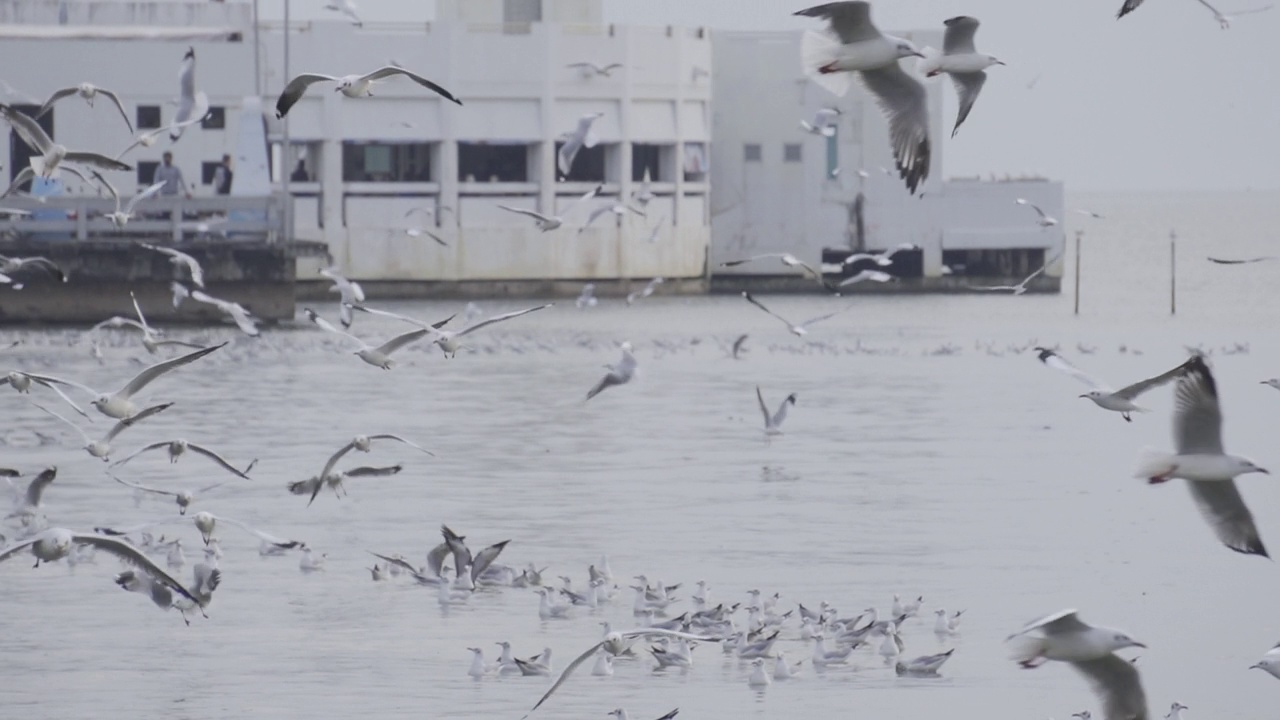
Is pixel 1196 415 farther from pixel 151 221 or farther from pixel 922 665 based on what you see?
pixel 151 221

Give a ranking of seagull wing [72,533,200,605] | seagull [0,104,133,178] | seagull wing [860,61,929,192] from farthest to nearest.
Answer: seagull [0,104,133,178], seagull wing [860,61,929,192], seagull wing [72,533,200,605]

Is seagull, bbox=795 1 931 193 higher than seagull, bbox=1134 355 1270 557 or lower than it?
higher

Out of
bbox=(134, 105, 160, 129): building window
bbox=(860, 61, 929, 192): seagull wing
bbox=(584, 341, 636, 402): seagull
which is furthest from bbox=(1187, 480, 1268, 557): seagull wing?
bbox=(134, 105, 160, 129): building window

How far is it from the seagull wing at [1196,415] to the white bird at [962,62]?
243cm

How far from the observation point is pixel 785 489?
68.2ft

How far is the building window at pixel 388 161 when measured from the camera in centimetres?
6425

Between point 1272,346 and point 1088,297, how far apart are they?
26832 millimetres

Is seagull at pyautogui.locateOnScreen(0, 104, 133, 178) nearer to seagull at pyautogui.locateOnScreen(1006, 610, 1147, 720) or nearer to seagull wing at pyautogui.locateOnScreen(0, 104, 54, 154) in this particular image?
seagull wing at pyautogui.locateOnScreen(0, 104, 54, 154)

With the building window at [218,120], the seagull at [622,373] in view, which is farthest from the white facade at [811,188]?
the seagull at [622,373]

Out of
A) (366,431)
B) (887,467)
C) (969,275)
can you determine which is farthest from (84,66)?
(887,467)

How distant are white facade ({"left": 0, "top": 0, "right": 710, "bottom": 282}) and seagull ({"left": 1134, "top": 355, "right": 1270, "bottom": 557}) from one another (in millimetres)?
50374

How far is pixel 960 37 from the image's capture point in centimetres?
1288

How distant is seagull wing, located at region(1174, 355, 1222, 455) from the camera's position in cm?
1038

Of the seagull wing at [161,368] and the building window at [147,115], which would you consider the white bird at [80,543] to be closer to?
the seagull wing at [161,368]
